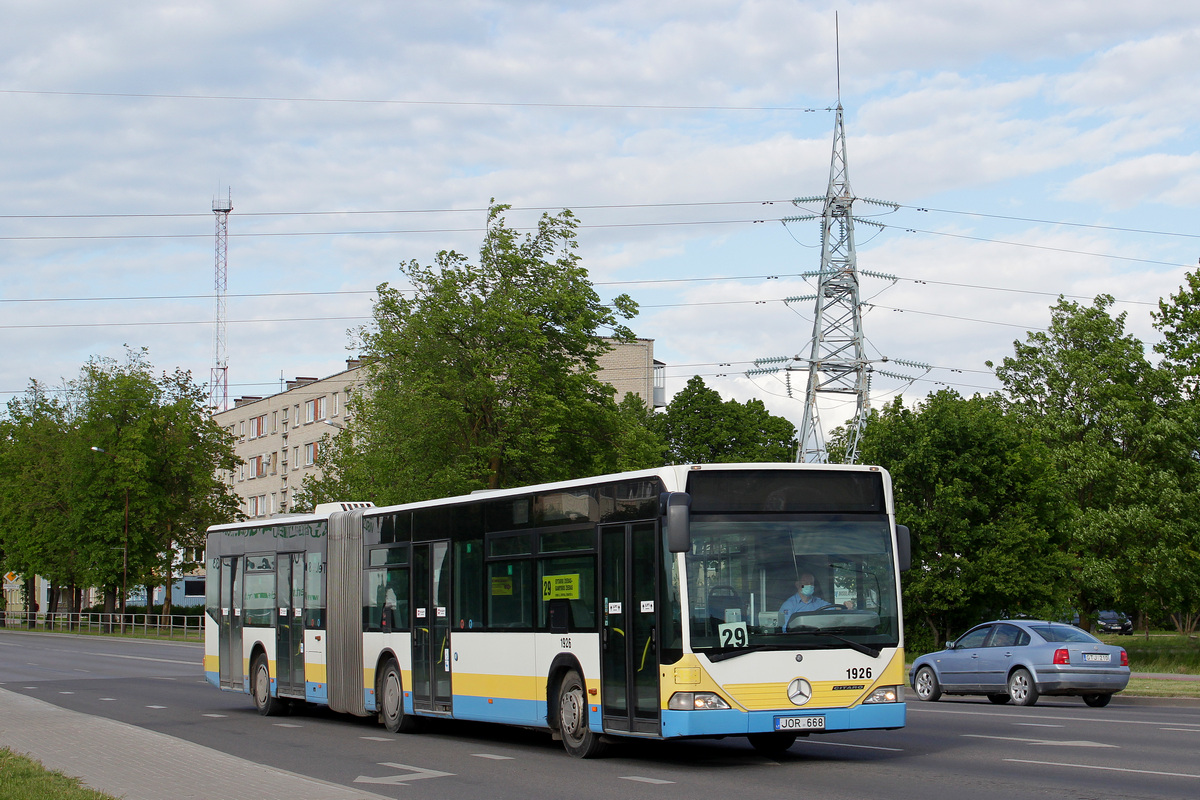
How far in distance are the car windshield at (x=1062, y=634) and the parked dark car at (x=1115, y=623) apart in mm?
56582

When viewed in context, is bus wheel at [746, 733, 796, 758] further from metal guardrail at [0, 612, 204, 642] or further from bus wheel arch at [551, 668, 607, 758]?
metal guardrail at [0, 612, 204, 642]

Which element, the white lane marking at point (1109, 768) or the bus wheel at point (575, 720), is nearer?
the white lane marking at point (1109, 768)

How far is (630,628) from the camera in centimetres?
1324

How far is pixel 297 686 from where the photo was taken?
21.0 m

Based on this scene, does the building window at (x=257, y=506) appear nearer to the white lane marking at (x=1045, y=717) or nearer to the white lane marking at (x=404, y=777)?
the white lane marking at (x=1045, y=717)

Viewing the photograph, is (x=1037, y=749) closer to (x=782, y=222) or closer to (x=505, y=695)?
(x=505, y=695)

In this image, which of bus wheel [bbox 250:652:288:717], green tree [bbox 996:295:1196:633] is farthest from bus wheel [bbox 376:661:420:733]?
green tree [bbox 996:295:1196:633]

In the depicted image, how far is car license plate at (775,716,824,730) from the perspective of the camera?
12578 mm

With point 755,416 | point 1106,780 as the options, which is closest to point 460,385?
point 1106,780

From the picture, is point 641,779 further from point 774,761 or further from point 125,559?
point 125,559

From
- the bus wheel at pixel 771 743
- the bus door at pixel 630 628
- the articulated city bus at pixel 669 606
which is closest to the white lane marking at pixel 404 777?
the articulated city bus at pixel 669 606

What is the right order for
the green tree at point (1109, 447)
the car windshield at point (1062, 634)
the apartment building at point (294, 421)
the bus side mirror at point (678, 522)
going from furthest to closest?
the apartment building at point (294, 421), the green tree at point (1109, 447), the car windshield at point (1062, 634), the bus side mirror at point (678, 522)

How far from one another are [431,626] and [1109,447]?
39.8m

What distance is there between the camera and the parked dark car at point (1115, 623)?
76.3 meters
